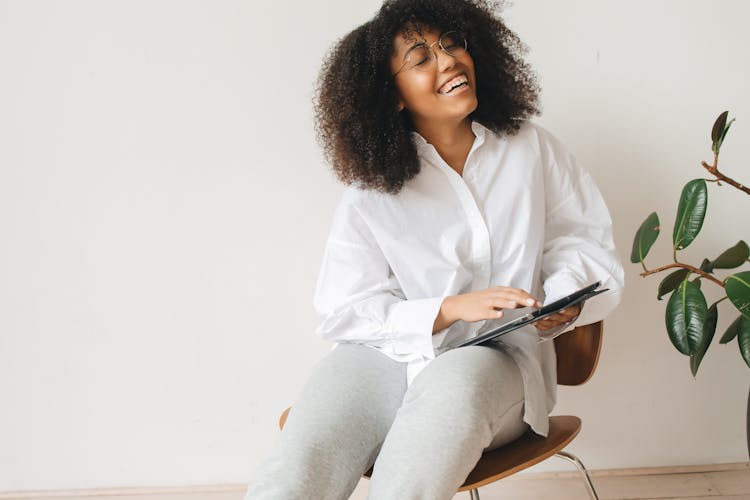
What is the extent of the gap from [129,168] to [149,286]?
0.32m

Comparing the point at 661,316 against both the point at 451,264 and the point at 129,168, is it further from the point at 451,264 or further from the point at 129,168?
the point at 129,168

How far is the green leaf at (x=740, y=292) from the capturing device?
62.5 inches

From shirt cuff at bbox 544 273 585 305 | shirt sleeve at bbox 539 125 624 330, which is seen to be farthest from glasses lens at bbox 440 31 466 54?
shirt cuff at bbox 544 273 585 305

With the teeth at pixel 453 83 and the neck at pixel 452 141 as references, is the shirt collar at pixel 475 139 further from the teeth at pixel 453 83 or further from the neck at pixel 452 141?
the teeth at pixel 453 83

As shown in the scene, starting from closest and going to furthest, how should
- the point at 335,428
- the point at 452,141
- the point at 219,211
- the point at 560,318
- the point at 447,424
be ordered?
the point at 447,424 < the point at 335,428 < the point at 560,318 < the point at 452,141 < the point at 219,211

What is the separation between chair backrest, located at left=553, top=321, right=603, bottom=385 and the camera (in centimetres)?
156

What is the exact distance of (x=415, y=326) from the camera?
4.85 ft

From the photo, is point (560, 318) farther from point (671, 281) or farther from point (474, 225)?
point (671, 281)

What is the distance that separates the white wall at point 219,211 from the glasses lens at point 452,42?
365 mm

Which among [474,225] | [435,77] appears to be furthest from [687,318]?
[435,77]

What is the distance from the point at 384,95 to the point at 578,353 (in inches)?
26.2

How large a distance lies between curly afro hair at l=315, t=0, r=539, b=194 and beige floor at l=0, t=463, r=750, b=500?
962 millimetres

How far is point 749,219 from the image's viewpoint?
1.99 meters

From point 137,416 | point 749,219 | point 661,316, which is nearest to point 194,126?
point 137,416
